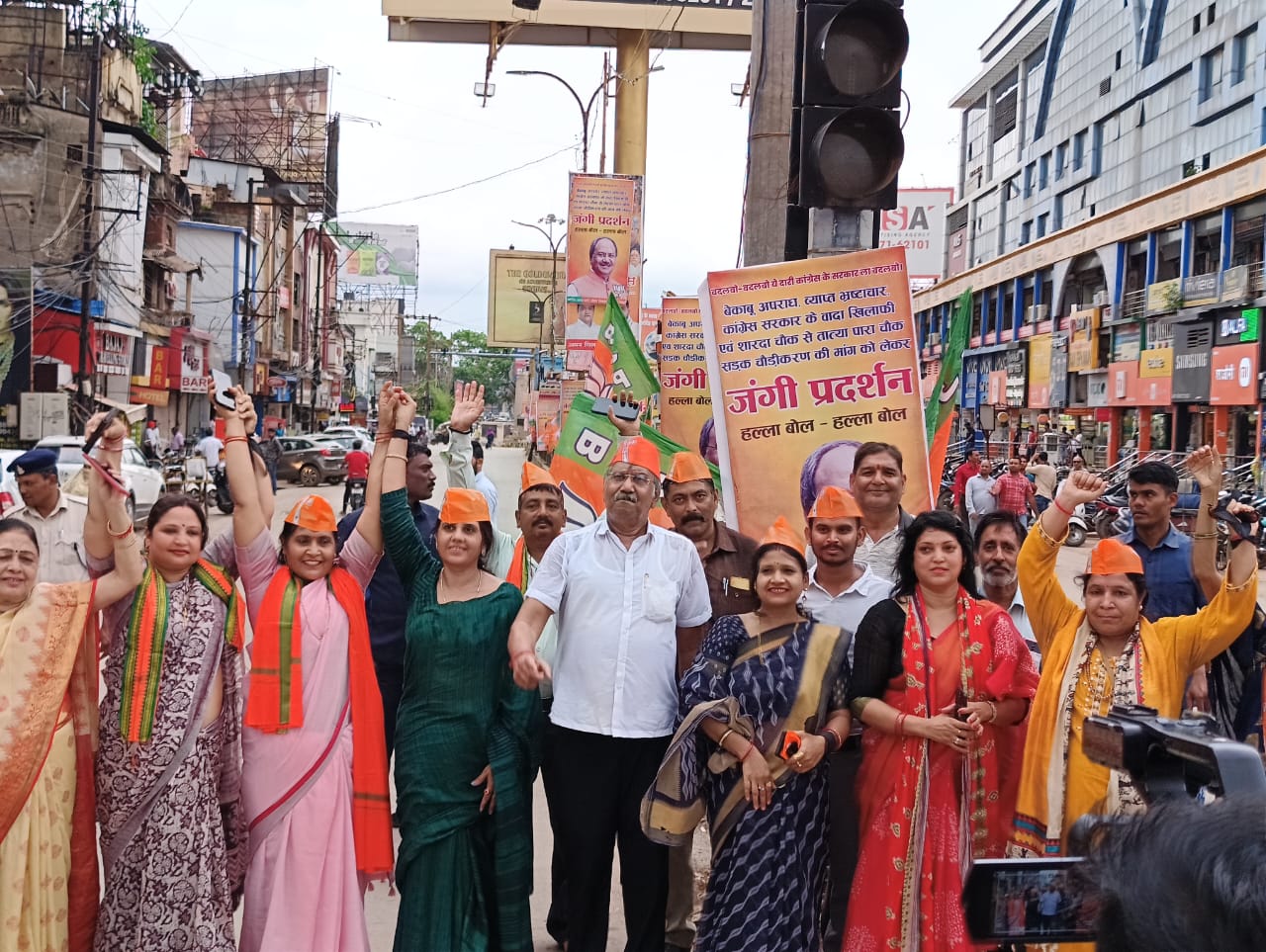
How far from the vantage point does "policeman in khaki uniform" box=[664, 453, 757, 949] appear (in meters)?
4.41

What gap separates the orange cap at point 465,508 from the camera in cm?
393

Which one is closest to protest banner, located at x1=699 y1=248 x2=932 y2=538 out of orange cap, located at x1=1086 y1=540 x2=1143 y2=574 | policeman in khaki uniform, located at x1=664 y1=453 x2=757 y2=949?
policeman in khaki uniform, located at x1=664 y1=453 x2=757 y2=949

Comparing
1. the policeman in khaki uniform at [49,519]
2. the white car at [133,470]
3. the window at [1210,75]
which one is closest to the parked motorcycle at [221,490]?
the white car at [133,470]

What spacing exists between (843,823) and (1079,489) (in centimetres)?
132

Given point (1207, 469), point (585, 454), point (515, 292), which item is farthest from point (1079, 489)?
point (515, 292)

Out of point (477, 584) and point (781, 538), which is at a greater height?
point (781, 538)

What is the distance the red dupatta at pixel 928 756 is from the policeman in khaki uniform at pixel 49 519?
11.6ft

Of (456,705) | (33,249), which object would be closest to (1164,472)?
(456,705)

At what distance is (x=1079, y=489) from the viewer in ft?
12.5

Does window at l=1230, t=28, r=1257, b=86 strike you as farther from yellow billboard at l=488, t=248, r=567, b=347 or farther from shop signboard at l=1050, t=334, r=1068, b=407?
yellow billboard at l=488, t=248, r=567, b=347

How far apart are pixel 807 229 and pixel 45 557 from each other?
11.6ft

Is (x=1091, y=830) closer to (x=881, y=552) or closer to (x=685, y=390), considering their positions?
(x=881, y=552)

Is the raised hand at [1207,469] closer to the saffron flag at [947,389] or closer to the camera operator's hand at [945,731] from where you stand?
the camera operator's hand at [945,731]

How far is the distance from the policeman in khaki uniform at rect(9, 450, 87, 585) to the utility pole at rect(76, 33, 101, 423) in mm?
19154
